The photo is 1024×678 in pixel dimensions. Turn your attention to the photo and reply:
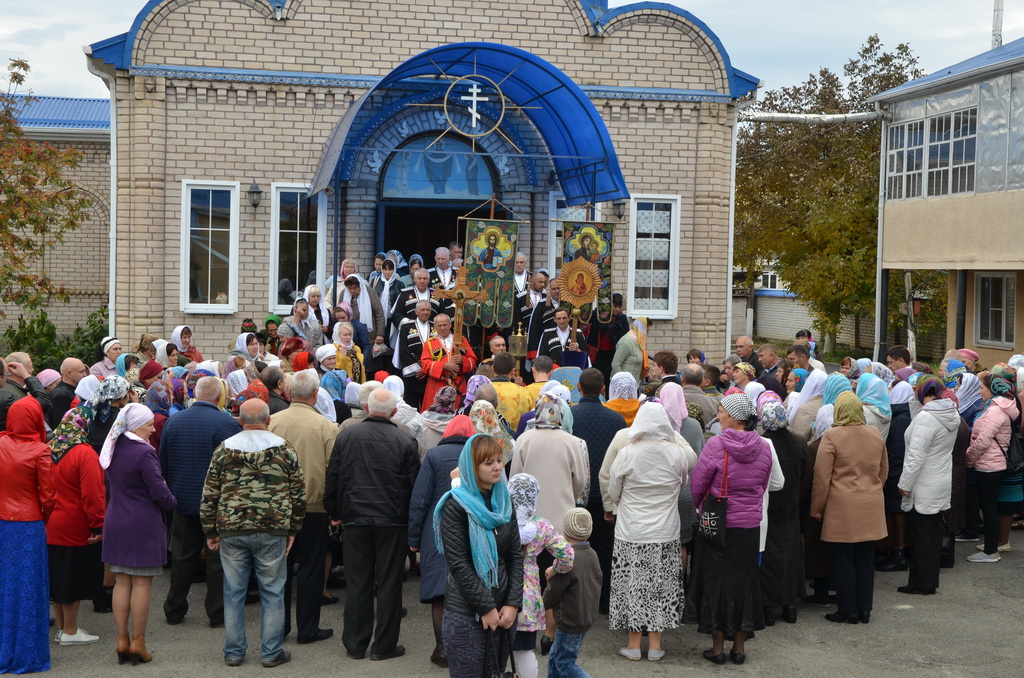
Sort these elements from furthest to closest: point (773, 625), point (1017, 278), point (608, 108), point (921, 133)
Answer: point (921, 133)
point (1017, 278)
point (608, 108)
point (773, 625)

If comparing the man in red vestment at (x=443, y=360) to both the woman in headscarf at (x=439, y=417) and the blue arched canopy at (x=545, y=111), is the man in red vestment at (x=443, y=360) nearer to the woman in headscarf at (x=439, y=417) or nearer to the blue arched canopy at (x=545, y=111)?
the blue arched canopy at (x=545, y=111)

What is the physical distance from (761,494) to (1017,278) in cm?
1623

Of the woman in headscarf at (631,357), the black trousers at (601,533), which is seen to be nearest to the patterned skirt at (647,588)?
the black trousers at (601,533)

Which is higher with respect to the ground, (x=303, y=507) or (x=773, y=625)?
(x=303, y=507)

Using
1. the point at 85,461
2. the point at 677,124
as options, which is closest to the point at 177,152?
the point at 677,124

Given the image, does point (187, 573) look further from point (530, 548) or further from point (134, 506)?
point (530, 548)

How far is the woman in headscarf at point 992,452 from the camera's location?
933 centimetres

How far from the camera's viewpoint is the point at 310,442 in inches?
277

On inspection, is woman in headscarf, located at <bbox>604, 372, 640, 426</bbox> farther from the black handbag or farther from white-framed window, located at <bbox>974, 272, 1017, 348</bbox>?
white-framed window, located at <bbox>974, 272, 1017, 348</bbox>

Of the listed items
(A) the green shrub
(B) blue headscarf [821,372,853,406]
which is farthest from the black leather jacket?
(A) the green shrub

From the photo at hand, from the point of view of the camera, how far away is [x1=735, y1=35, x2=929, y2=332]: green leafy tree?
2786cm

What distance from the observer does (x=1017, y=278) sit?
20703mm

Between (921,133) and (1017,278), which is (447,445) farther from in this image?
(921,133)

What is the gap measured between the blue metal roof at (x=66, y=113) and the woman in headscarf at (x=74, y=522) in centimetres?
1815
